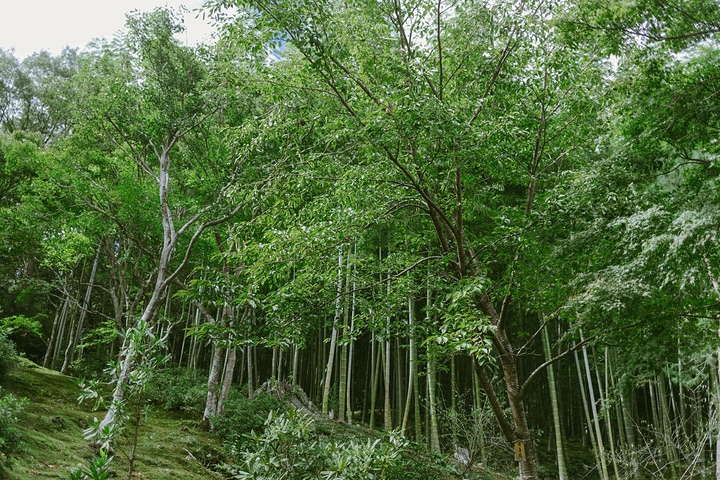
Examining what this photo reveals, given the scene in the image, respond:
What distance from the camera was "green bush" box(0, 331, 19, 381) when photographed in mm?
6195

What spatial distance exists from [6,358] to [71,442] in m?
1.91

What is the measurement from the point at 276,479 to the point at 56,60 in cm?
1995

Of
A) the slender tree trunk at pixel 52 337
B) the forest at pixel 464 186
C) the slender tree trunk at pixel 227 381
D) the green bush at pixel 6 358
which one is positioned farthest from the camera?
the slender tree trunk at pixel 52 337

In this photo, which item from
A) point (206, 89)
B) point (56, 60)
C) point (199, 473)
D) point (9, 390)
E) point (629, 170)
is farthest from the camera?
point (56, 60)

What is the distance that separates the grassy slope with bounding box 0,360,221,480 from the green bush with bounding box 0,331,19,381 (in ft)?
1.20

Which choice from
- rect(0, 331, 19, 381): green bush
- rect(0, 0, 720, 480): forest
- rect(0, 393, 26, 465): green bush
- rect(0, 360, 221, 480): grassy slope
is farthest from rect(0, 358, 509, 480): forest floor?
rect(0, 0, 720, 480): forest

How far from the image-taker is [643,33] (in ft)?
12.6

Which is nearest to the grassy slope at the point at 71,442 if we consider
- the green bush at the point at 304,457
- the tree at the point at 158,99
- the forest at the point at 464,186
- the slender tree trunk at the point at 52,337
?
the forest at the point at 464,186

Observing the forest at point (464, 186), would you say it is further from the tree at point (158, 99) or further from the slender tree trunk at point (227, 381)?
the slender tree trunk at point (227, 381)

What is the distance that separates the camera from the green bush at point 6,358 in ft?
20.3

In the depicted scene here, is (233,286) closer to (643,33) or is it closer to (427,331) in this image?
(427,331)

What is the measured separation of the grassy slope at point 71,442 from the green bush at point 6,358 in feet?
1.20

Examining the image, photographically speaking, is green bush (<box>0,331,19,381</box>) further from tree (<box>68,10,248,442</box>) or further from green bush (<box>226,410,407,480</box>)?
green bush (<box>226,410,407,480</box>)

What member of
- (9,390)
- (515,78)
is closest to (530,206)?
(515,78)
